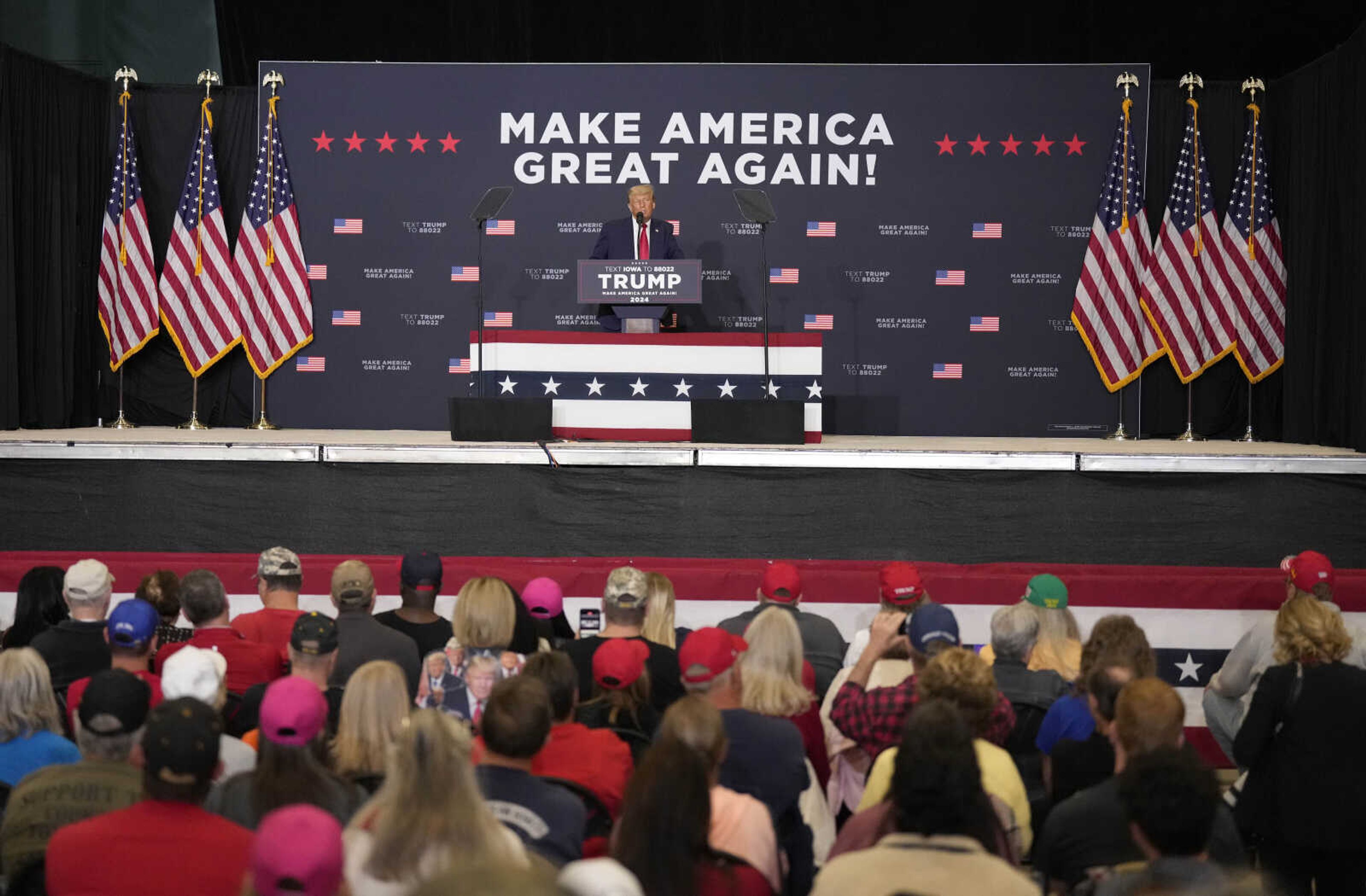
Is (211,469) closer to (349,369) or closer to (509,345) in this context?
(509,345)

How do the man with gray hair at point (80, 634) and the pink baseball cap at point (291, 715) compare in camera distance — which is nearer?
the pink baseball cap at point (291, 715)

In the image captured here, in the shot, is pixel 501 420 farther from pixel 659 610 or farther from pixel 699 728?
pixel 699 728

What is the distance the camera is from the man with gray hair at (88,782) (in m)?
3.12

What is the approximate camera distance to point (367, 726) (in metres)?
3.54

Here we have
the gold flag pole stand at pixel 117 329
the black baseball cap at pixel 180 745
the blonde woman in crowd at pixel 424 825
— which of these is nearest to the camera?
the blonde woman in crowd at pixel 424 825

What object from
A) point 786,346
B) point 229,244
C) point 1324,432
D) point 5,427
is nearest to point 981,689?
point 786,346

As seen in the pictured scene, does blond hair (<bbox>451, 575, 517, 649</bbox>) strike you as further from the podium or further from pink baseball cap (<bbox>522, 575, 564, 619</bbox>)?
the podium

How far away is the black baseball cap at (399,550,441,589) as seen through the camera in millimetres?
5246

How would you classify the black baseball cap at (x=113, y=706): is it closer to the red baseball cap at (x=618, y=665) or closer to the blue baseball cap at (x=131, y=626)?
the blue baseball cap at (x=131, y=626)

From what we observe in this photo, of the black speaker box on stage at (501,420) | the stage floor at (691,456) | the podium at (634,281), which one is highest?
the podium at (634,281)

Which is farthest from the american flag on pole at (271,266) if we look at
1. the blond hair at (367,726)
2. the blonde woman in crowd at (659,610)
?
the blond hair at (367,726)

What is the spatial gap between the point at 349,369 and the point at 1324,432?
8.48 metres

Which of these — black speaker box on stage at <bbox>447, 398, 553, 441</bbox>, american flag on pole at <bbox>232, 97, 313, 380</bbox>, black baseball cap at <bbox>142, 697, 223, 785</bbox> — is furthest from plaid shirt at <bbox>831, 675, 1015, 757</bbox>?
american flag on pole at <bbox>232, 97, 313, 380</bbox>

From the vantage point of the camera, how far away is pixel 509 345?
9688 mm
